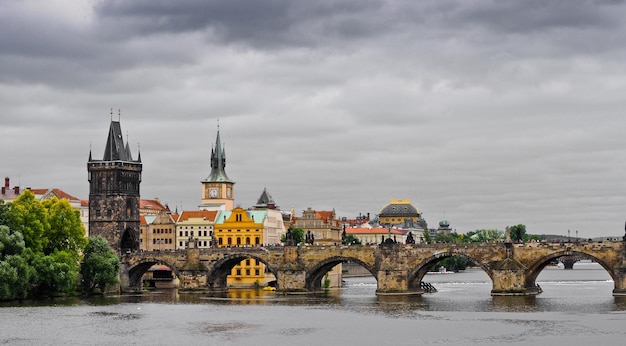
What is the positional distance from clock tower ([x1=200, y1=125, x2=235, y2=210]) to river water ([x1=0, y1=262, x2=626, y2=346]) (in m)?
69.9

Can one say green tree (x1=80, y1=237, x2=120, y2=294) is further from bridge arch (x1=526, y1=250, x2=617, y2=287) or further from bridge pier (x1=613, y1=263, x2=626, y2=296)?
bridge pier (x1=613, y1=263, x2=626, y2=296)

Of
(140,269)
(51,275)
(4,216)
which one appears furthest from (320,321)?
(140,269)

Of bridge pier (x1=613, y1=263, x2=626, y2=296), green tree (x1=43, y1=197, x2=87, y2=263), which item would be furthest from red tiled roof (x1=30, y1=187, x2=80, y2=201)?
bridge pier (x1=613, y1=263, x2=626, y2=296)

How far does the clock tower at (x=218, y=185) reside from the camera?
194 meters

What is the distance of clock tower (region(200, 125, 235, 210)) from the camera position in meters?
194

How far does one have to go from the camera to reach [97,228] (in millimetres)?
147500

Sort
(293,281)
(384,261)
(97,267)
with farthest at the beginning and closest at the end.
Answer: (293,281) → (384,261) → (97,267)

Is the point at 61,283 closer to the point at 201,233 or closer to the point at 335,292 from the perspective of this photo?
the point at 335,292

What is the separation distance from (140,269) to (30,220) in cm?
3253

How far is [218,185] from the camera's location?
639 ft

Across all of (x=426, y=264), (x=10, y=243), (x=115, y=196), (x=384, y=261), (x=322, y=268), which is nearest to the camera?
(x=10, y=243)

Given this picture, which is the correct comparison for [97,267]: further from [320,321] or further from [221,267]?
[320,321]

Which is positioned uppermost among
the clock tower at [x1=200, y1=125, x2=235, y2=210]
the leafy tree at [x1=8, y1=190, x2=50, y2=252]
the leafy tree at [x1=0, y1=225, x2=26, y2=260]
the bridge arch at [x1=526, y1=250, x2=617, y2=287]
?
the clock tower at [x1=200, y1=125, x2=235, y2=210]

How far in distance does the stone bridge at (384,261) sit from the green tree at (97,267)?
1572 cm
